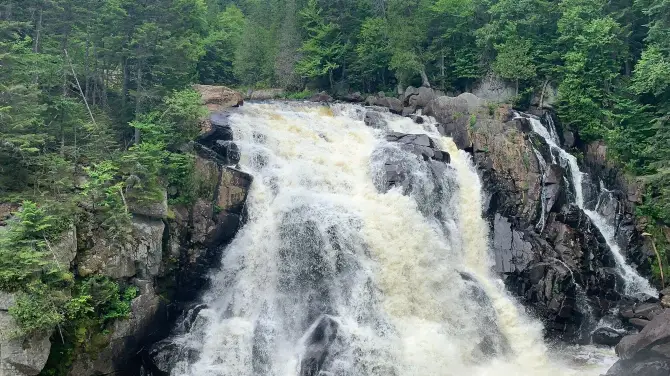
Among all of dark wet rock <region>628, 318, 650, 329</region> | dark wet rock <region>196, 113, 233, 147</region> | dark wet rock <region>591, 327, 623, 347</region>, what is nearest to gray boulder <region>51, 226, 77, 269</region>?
dark wet rock <region>196, 113, 233, 147</region>

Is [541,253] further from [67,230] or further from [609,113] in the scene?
[67,230]

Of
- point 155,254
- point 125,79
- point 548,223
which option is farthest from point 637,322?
point 125,79

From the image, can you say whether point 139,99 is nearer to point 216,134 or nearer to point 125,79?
point 125,79

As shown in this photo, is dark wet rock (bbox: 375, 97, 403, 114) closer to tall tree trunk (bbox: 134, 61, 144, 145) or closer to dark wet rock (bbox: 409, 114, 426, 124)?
dark wet rock (bbox: 409, 114, 426, 124)

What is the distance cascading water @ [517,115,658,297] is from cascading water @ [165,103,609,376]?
5527 mm

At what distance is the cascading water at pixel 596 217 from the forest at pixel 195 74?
6.65ft

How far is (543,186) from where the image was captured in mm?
26156

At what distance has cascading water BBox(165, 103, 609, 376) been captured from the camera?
57.8ft

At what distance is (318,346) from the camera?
17.5 meters

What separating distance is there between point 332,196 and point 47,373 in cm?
1228

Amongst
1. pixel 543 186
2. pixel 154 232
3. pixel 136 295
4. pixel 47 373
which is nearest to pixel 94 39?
pixel 154 232

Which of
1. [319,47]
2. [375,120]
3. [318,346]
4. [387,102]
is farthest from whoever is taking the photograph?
[319,47]

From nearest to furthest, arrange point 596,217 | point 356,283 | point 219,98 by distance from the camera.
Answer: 1. point 356,283
2. point 596,217
3. point 219,98

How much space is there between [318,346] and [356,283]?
305cm
